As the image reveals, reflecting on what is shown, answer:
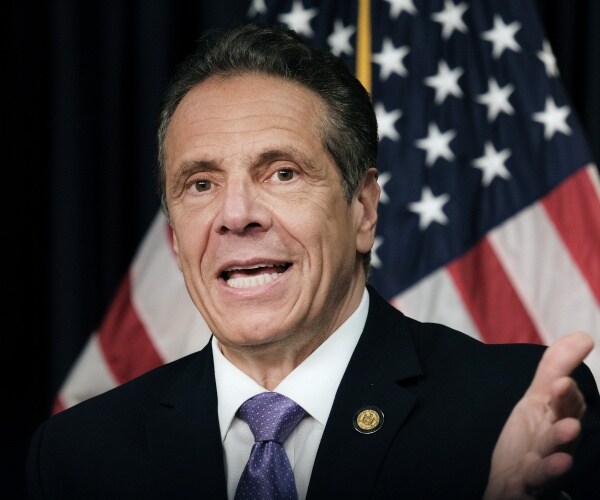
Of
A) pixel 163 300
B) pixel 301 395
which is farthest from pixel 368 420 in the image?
pixel 163 300

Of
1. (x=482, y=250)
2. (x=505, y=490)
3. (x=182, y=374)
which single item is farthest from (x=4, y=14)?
(x=505, y=490)

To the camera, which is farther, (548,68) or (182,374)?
(548,68)

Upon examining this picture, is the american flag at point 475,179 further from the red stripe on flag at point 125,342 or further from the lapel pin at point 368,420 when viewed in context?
the lapel pin at point 368,420

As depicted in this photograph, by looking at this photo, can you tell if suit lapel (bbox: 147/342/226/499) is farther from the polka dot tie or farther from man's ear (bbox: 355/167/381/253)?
man's ear (bbox: 355/167/381/253)

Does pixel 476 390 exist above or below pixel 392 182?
below

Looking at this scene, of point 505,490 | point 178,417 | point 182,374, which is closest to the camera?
point 505,490

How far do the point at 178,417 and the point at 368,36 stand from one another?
1.76m

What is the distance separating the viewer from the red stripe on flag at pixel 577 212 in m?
2.91

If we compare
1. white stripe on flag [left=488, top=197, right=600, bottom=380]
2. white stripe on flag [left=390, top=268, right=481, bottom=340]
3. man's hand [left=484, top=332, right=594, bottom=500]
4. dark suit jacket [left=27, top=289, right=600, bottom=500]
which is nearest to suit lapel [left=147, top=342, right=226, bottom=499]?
dark suit jacket [left=27, top=289, right=600, bottom=500]

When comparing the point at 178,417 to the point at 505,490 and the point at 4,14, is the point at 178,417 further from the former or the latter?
the point at 4,14

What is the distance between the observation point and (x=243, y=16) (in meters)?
3.46

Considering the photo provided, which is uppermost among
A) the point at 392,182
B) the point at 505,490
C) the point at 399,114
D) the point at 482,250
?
the point at 399,114

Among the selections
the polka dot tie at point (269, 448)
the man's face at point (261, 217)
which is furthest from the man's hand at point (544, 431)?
the man's face at point (261, 217)

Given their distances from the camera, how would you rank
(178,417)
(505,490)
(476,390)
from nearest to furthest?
(505,490) < (476,390) < (178,417)
